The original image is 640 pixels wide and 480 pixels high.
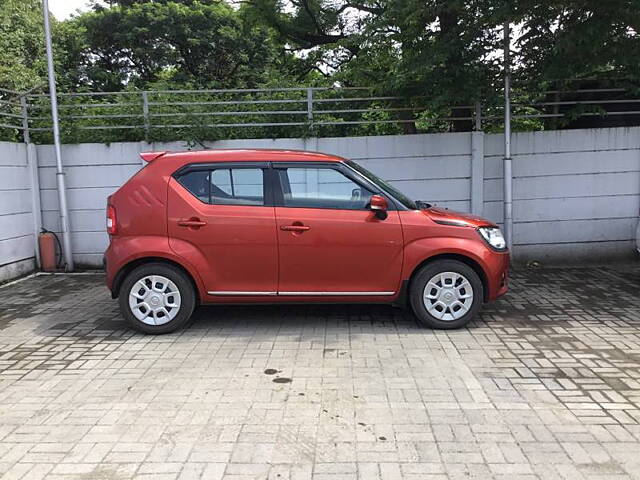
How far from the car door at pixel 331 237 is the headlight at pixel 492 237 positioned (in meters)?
0.87

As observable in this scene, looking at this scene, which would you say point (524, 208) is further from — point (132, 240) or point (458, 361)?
point (132, 240)

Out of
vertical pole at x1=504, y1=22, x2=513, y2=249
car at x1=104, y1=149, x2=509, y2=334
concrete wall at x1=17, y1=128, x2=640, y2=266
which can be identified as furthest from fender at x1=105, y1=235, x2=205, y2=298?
vertical pole at x1=504, y1=22, x2=513, y2=249

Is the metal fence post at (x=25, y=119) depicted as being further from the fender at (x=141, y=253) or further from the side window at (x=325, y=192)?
the side window at (x=325, y=192)

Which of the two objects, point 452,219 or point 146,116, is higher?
point 146,116

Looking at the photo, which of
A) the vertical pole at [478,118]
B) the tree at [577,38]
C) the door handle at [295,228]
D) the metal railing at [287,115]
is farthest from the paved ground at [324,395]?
the metal railing at [287,115]

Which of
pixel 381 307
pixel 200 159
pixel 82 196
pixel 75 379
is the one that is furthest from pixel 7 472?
pixel 82 196

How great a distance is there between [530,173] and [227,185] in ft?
17.3

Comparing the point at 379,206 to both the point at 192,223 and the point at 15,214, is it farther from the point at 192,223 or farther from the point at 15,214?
the point at 15,214

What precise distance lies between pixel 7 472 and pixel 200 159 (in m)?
3.32

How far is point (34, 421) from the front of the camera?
12.0 ft

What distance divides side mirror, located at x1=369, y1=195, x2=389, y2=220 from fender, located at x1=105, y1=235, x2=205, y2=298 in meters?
1.85

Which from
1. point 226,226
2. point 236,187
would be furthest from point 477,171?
point 226,226

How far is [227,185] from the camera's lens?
5480 mm

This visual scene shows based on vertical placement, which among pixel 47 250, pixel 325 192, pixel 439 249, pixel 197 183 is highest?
pixel 197 183
